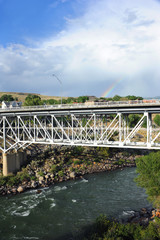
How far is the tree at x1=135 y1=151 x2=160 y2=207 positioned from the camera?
79.6 feet

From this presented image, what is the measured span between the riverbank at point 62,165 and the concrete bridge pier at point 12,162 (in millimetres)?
1464

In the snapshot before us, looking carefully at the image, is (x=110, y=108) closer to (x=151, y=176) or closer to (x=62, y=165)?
(x=151, y=176)

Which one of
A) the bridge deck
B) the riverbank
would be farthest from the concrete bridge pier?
the bridge deck

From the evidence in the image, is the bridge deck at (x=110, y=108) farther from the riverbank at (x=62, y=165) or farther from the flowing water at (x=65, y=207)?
the flowing water at (x=65, y=207)

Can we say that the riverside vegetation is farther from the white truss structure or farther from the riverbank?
the white truss structure

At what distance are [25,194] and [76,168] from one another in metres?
12.6

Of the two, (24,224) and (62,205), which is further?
(62,205)

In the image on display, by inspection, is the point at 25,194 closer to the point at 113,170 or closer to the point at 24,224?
the point at 24,224

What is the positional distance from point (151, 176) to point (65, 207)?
1145 cm

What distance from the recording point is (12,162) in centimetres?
4009

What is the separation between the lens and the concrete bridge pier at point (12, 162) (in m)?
38.9

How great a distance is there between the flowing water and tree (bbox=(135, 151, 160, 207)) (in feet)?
12.5

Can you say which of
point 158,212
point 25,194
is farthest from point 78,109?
point 158,212

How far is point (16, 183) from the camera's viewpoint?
A: 35.9m
